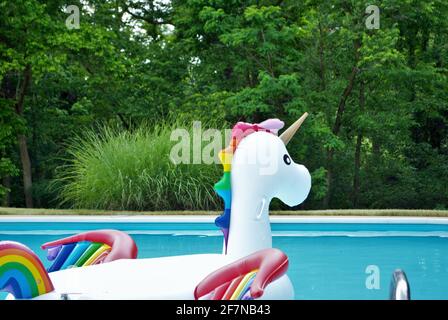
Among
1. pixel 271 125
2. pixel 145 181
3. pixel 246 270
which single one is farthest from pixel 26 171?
pixel 246 270

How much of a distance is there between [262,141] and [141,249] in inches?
139

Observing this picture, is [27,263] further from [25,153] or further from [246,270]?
[25,153]

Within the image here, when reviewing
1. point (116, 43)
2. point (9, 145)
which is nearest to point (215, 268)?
point (9, 145)

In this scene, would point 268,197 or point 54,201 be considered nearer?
point 268,197

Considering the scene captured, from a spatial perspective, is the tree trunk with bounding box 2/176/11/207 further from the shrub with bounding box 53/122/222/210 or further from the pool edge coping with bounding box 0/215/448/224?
the pool edge coping with bounding box 0/215/448/224

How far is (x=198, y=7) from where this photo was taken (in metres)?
10.4

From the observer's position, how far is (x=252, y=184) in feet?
10.2

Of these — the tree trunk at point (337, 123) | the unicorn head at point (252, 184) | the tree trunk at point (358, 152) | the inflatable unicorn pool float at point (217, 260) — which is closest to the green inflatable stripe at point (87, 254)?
the inflatable unicorn pool float at point (217, 260)

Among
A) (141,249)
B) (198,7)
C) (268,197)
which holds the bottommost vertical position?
(141,249)

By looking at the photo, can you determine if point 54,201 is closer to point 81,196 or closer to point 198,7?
point 81,196

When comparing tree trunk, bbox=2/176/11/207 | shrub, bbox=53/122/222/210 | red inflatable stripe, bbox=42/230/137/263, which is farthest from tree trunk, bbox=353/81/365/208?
red inflatable stripe, bbox=42/230/137/263

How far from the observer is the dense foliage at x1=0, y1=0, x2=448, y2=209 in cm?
945

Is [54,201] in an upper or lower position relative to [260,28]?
lower

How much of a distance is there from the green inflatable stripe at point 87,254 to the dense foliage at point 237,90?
206 inches
